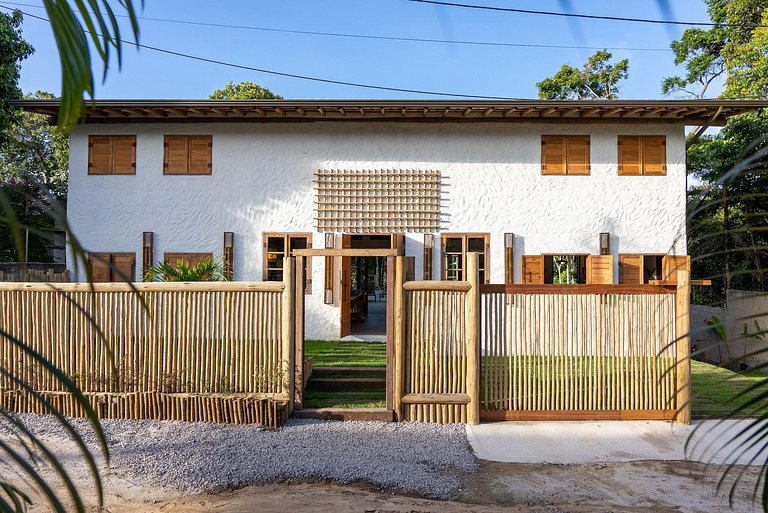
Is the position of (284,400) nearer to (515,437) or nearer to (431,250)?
(515,437)

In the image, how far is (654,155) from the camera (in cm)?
1302

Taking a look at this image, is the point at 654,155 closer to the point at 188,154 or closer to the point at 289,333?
the point at 289,333

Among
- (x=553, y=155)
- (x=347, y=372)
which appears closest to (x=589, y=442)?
(x=347, y=372)

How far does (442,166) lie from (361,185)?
76.9 inches

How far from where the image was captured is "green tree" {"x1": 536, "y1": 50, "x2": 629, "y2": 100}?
28953 mm

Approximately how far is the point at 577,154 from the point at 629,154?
119cm

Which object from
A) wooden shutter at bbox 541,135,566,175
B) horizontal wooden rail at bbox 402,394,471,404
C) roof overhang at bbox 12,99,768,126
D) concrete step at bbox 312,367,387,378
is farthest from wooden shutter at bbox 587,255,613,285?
horizontal wooden rail at bbox 402,394,471,404

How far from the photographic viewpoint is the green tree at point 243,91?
29.4 meters

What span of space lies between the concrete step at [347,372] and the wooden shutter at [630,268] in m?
6.95

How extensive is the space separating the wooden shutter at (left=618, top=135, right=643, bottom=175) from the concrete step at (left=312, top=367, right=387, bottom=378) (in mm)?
7972

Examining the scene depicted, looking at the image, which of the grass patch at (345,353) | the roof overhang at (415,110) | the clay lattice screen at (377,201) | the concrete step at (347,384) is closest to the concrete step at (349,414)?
the concrete step at (347,384)

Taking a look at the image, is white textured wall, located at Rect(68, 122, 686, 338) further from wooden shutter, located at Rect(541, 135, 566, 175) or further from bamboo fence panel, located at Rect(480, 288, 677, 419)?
bamboo fence panel, located at Rect(480, 288, 677, 419)

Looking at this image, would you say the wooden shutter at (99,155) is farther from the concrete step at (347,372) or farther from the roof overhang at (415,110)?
the concrete step at (347,372)

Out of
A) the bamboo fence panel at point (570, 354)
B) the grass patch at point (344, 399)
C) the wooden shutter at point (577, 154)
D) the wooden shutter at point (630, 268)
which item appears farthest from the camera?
the wooden shutter at point (577, 154)
